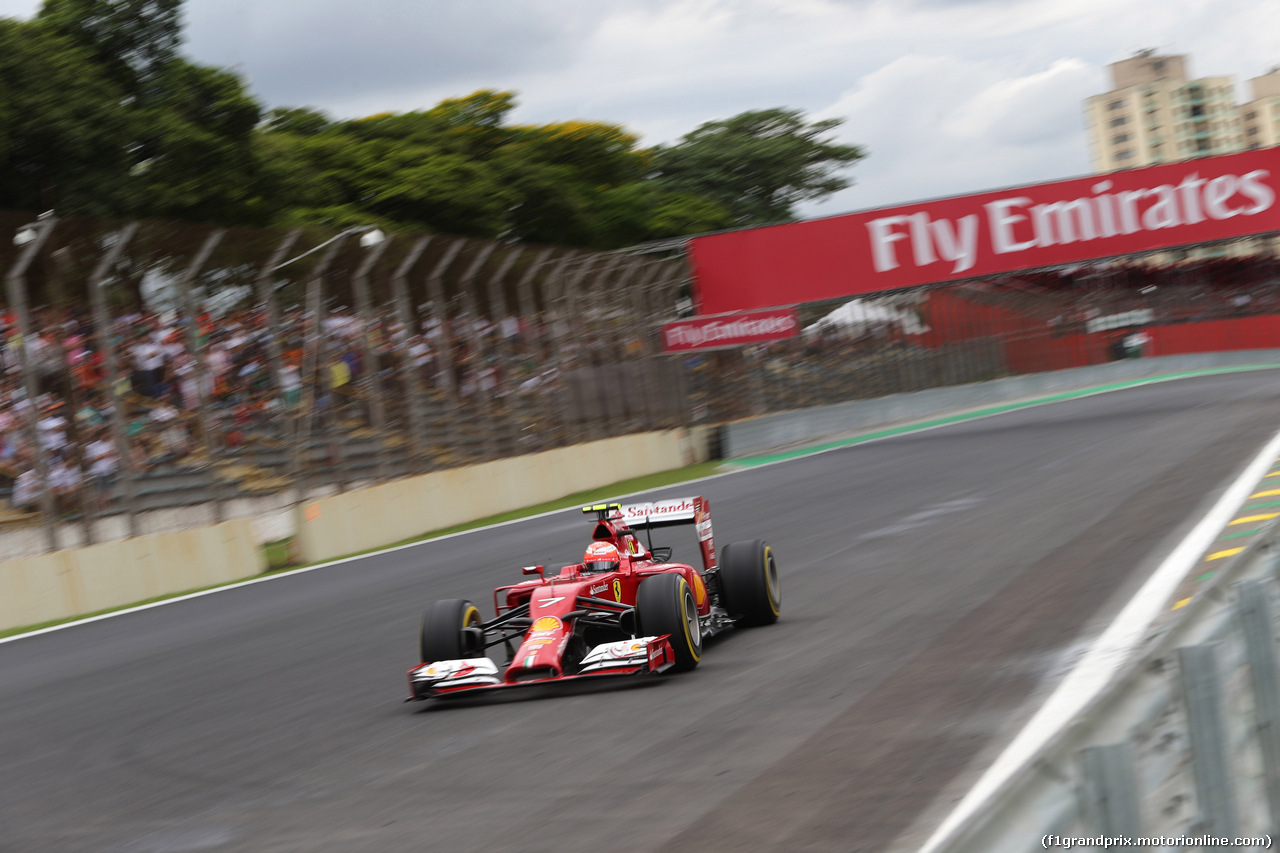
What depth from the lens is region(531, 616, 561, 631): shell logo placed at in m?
6.88

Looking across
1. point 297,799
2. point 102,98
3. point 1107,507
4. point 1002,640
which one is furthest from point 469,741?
point 102,98

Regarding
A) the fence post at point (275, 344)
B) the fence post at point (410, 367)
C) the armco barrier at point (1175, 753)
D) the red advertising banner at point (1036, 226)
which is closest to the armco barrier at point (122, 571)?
the fence post at point (275, 344)

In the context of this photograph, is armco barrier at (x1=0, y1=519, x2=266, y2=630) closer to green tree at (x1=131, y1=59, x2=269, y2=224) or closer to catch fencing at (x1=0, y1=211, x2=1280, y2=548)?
catch fencing at (x1=0, y1=211, x2=1280, y2=548)

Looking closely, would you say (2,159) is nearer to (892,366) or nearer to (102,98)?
(102,98)

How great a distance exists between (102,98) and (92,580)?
13.8 m

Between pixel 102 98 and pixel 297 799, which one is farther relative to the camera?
pixel 102 98

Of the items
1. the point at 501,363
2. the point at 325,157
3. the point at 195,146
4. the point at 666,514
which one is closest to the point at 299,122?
the point at 325,157

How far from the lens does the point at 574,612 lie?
689 centimetres

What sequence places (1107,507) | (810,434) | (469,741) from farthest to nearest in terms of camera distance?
(810,434)
(1107,507)
(469,741)

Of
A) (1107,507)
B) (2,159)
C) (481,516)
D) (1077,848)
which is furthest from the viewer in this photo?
(2,159)

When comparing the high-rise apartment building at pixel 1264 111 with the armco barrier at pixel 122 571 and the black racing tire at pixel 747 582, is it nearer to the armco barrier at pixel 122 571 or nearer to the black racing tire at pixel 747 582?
the armco barrier at pixel 122 571

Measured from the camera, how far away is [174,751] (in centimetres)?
644

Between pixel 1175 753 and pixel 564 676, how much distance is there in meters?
4.56

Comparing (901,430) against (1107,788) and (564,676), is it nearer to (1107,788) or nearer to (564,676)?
(564,676)
